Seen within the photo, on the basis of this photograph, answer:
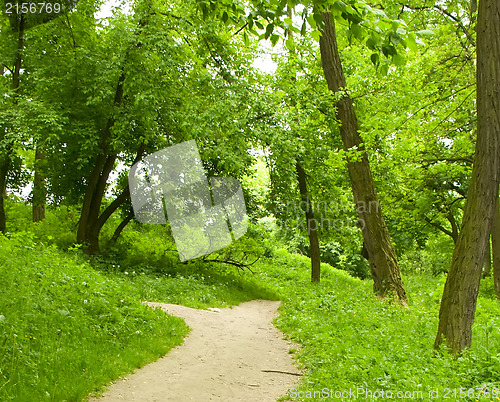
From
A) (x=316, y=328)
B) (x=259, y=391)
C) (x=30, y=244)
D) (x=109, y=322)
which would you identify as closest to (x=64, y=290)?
(x=109, y=322)

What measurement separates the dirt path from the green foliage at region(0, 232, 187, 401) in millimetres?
333

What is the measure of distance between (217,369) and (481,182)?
16.0ft

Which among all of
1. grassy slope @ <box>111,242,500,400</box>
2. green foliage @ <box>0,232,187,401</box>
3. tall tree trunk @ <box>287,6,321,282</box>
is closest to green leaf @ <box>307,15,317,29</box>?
grassy slope @ <box>111,242,500,400</box>

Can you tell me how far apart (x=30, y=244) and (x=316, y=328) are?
21.7 feet

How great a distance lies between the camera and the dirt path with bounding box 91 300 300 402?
18.8 feet

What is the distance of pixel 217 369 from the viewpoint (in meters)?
6.97

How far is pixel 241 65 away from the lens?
1463 cm

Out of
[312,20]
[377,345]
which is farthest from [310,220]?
[312,20]

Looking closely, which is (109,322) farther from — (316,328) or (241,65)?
(241,65)

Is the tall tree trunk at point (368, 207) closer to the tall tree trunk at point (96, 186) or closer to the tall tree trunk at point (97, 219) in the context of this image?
the tall tree trunk at point (96, 186)

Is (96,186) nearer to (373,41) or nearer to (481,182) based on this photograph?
(481,182)

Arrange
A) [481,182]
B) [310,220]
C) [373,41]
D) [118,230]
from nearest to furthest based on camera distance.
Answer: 1. [373,41]
2. [481,182]
3. [118,230]
4. [310,220]

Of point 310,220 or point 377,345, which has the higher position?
point 310,220

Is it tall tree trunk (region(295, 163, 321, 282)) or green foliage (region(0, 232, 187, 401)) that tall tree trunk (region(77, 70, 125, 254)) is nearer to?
green foliage (region(0, 232, 187, 401))
